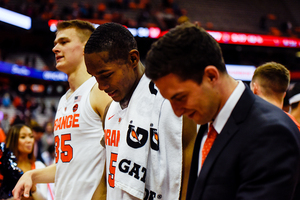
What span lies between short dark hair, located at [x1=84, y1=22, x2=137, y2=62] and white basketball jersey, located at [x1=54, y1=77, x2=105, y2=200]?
1.84 ft

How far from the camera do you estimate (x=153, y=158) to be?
149 cm

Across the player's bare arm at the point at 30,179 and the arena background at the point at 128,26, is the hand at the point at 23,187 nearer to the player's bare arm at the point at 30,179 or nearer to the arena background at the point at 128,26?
the player's bare arm at the point at 30,179

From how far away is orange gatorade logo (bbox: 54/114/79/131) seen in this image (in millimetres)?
2100

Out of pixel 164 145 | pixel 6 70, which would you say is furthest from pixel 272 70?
pixel 6 70

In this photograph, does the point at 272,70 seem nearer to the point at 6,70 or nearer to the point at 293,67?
the point at 6,70

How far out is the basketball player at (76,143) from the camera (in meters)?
2.02

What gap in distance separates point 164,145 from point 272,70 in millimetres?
1331

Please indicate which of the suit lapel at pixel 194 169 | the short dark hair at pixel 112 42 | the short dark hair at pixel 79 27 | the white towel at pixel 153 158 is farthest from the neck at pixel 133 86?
the short dark hair at pixel 79 27

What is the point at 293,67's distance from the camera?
17.1 metres

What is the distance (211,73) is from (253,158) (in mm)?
321

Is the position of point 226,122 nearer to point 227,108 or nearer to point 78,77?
point 227,108

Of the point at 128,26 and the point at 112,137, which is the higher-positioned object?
the point at 128,26

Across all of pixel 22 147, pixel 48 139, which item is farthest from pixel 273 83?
pixel 48 139

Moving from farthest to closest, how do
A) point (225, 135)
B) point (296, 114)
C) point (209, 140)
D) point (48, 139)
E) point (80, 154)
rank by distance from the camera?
point (48, 139)
point (296, 114)
point (80, 154)
point (209, 140)
point (225, 135)
